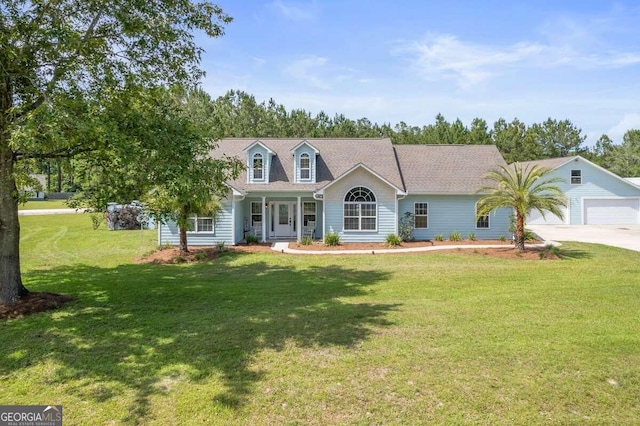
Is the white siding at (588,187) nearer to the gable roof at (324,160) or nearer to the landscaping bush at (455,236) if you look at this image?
the landscaping bush at (455,236)

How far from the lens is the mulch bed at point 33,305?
834cm

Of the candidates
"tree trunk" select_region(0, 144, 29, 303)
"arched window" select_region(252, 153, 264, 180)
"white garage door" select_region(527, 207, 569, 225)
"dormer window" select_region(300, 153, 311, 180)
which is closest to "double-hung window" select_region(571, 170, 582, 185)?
"white garage door" select_region(527, 207, 569, 225)

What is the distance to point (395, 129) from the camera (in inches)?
2083

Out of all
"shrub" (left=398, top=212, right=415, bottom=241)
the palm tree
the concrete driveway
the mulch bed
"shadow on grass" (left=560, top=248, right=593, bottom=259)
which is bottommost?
the mulch bed

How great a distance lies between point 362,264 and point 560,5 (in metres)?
10.1

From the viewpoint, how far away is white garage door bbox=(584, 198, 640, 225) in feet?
97.1

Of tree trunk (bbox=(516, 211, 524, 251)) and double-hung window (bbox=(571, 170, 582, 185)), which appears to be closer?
tree trunk (bbox=(516, 211, 524, 251))

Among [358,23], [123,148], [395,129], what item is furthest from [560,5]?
[395,129]

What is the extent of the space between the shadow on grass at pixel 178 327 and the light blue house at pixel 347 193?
725 centimetres

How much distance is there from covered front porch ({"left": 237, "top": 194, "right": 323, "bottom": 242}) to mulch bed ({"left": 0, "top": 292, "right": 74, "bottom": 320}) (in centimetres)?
1191

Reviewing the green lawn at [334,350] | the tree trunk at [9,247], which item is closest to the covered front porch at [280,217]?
the green lawn at [334,350]

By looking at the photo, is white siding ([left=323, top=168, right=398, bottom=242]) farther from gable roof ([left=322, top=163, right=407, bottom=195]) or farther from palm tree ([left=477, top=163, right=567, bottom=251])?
palm tree ([left=477, top=163, right=567, bottom=251])

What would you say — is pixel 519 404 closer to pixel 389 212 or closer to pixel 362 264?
pixel 362 264

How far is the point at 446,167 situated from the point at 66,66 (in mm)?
18748
